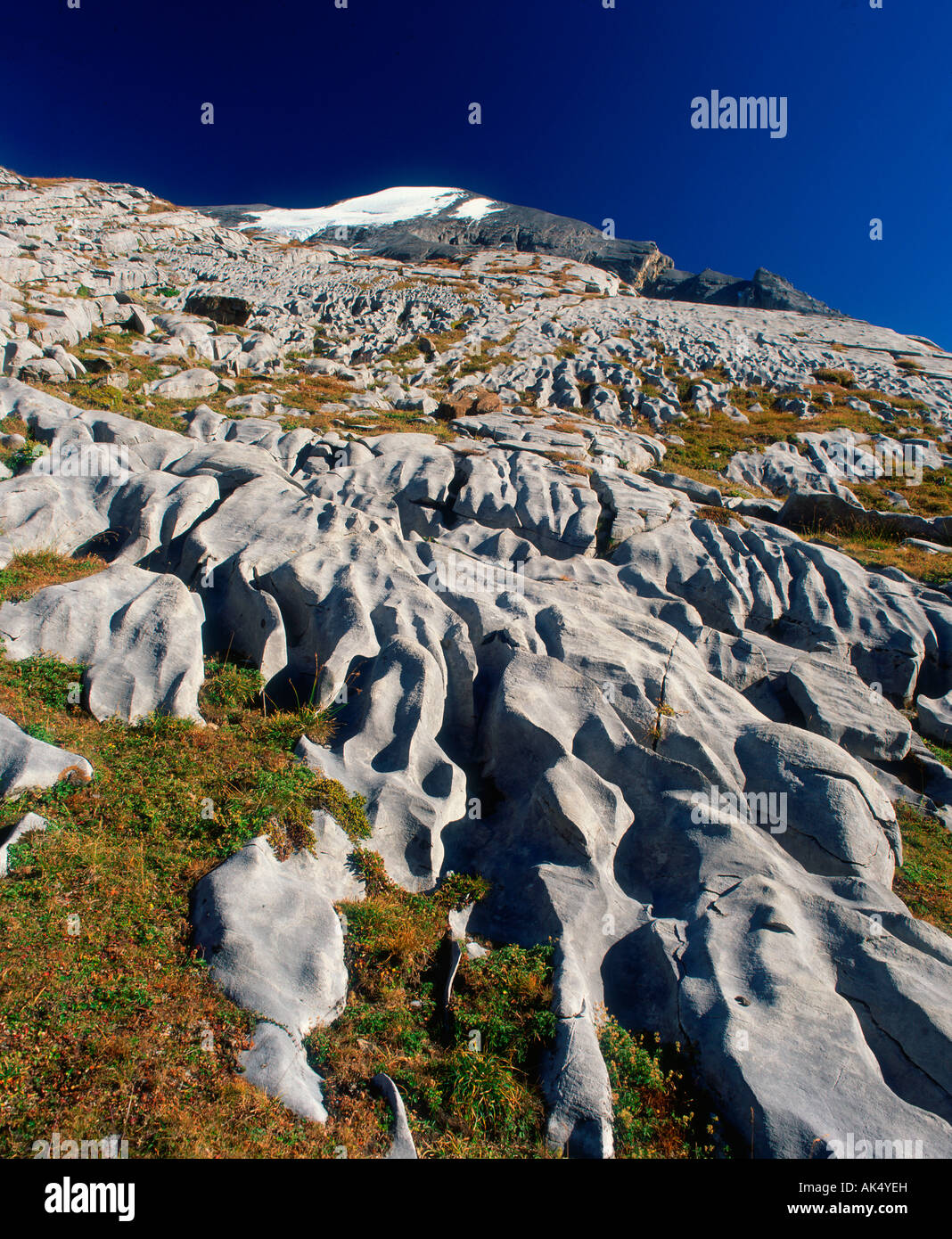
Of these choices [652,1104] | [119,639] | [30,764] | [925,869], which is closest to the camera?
[652,1104]

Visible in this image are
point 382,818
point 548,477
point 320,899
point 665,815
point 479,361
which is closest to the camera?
point 320,899

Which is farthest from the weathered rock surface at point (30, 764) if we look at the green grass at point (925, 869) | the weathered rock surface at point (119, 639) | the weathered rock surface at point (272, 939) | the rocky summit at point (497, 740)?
the green grass at point (925, 869)

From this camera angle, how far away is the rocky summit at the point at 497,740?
8172 mm

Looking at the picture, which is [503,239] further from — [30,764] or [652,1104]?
[652,1104]

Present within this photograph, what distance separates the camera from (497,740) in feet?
44.7

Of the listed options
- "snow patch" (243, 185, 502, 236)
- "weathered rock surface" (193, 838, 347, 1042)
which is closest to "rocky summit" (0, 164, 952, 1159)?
"weathered rock surface" (193, 838, 347, 1042)

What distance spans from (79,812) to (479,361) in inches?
2280

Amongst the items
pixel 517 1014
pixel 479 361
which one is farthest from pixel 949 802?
pixel 479 361

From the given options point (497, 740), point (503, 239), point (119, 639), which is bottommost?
point (497, 740)

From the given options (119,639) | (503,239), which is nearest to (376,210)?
(503,239)

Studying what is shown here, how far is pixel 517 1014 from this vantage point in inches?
342

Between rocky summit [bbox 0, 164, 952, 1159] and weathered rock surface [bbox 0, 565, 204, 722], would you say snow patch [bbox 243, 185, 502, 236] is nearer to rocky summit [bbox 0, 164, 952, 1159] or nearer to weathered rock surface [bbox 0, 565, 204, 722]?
rocky summit [bbox 0, 164, 952, 1159]

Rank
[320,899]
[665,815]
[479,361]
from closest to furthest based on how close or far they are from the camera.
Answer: [320,899], [665,815], [479,361]
